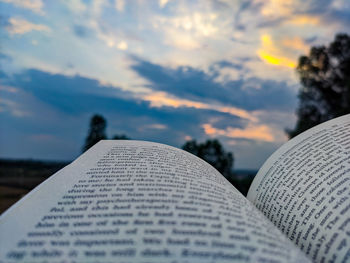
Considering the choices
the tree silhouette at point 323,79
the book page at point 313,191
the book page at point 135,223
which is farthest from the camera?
the tree silhouette at point 323,79

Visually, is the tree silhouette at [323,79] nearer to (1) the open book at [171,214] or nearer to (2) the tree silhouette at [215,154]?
(2) the tree silhouette at [215,154]

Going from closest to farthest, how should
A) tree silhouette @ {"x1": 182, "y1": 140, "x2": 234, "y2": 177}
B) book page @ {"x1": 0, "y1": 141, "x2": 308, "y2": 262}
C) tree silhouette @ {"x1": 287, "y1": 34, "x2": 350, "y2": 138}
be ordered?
book page @ {"x1": 0, "y1": 141, "x2": 308, "y2": 262}
tree silhouette @ {"x1": 182, "y1": 140, "x2": 234, "y2": 177}
tree silhouette @ {"x1": 287, "y1": 34, "x2": 350, "y2": 138}

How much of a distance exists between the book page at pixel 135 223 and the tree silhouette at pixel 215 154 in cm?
332

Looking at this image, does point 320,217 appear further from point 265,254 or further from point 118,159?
point 118,159

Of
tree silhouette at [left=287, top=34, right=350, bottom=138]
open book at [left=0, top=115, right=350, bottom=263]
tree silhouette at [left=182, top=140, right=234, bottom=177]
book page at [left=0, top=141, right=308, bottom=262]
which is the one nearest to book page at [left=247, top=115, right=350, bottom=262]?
open book at [left=0, top=115, right=350, bottom=263]

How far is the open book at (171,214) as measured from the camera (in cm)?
64

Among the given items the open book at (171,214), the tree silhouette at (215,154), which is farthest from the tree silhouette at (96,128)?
the open book at (171,214)

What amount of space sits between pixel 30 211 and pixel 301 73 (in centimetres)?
889

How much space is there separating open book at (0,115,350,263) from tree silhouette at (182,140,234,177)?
9.73 feet

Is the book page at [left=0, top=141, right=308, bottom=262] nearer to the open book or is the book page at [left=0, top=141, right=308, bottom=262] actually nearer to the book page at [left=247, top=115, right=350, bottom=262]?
the open book

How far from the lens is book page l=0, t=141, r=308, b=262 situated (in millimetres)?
635

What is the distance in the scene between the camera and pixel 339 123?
1531 mm

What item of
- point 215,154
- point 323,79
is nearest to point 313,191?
point 215,154

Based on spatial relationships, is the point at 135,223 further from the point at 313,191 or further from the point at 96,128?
the point at 96,128
